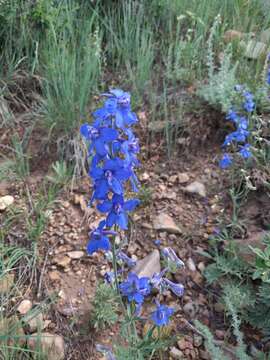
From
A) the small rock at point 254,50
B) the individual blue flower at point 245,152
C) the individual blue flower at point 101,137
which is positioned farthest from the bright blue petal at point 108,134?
the small rock at point 254,50

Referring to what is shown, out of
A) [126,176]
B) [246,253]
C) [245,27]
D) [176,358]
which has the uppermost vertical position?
[126,176]

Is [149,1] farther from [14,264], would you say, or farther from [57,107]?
[14,264]

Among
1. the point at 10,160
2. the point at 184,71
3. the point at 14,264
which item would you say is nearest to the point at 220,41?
the point at 184,71

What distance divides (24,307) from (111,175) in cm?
97

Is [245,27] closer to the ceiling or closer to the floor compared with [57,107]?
closer to the ceiling

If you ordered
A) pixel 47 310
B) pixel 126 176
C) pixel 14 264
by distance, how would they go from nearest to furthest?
pixel 126 176 < pixel 47 310 < pixel 14 264

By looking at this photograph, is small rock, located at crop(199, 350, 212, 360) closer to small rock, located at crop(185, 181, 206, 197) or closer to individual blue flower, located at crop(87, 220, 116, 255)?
individual blue flower, located at crop(87, 220, 116, 255)

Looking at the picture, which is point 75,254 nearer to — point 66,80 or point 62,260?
point 62,260

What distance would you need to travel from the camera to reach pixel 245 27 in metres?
3.55

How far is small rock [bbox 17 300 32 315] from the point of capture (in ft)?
6.64

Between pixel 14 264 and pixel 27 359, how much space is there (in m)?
0.50

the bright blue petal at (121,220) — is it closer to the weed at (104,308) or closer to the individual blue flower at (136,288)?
the individual blue flower at (136,288)

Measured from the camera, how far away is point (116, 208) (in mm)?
1430

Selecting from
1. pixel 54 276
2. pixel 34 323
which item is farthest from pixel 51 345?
pixel 54 276
